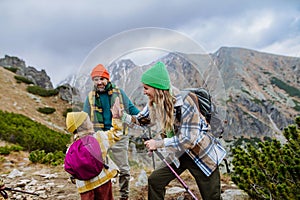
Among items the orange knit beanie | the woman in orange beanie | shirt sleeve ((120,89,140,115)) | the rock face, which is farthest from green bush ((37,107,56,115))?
shirt sleeve ((120,89,140,115))

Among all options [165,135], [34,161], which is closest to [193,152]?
[165,135]

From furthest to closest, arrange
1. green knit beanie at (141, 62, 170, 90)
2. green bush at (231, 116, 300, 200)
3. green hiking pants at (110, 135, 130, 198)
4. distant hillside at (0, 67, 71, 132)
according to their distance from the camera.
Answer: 1. distant hillside at (0, 67, 71, 132)
2. green bush at (231, 116, 300, 200)
3. green hiking pants at (110, 135, 130, 198)
4. green knit beanie at (141, 62, 170, 90)

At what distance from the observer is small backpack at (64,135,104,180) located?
3.44 meters

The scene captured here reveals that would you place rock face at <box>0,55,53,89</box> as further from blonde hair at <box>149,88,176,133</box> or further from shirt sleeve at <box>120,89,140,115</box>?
blonde hair at <box>149,88,176,133</box>

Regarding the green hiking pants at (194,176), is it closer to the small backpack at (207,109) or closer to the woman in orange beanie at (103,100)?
the small backpack at (207,109)

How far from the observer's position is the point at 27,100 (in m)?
26.6

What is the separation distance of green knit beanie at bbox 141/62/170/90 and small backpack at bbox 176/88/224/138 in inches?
8.4

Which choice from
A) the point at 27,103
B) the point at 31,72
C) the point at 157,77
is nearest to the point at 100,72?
the point at 157,77

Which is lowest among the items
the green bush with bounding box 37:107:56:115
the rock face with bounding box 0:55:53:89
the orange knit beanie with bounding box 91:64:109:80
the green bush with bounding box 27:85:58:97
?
the orange knit beanie with bounding box 91:64:109:80

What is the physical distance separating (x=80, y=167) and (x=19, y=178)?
15.0ft

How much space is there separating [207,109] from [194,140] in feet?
1.01

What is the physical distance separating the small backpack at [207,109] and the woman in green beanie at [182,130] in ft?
0.14

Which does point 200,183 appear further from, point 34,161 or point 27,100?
point 27,100

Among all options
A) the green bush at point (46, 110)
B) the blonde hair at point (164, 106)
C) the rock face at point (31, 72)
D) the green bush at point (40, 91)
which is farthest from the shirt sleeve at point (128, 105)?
the rock face at point (31, 72)
